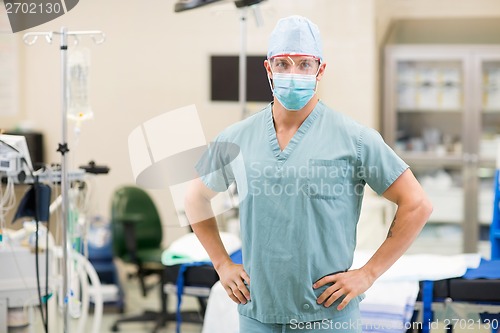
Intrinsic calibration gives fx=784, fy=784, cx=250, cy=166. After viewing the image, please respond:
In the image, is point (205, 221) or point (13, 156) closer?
point (205, 221)

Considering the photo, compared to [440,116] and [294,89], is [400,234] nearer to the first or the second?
[294,89]

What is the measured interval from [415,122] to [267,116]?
346cm

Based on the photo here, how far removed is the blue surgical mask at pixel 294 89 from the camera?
191 centimetres

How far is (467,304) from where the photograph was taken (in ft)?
9.19

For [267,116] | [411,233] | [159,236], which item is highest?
[267,116]

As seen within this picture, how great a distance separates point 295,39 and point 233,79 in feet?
9.09

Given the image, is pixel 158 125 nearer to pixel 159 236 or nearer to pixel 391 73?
pixel 159 236

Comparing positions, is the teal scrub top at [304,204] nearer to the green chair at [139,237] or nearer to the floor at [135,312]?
the floor at [135,312]

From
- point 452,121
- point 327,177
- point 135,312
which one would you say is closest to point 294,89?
point 327,177

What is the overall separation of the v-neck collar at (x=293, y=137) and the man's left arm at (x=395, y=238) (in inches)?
9.9

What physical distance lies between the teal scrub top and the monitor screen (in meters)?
2.71

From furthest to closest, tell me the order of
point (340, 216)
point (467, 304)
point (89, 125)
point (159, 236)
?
point (89, 125) → point (159, 236) → point (467, 304) → point (340, 216)

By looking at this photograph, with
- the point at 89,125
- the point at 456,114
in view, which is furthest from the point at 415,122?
the point at 89,125

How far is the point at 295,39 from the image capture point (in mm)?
1932
